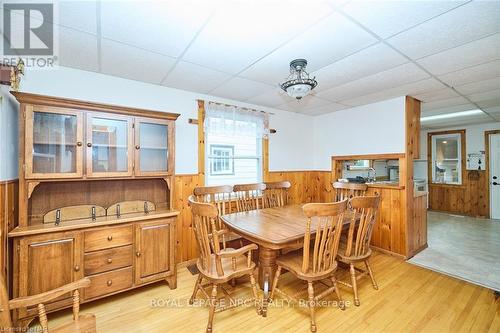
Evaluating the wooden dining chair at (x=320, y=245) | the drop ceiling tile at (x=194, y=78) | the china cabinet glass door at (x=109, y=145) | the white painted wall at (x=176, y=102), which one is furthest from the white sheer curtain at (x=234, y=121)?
the wooden dining chair at (x=320, y=245)

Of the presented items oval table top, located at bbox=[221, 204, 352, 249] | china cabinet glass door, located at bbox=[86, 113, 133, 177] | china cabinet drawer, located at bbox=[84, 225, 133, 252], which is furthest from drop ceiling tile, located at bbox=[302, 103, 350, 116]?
china cabinet drawer, located at bbox=[84, 225, 133, 252]

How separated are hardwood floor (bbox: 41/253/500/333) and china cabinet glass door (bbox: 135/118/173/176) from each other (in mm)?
1278

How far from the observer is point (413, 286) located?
2379mm

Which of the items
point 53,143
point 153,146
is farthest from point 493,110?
point 53,143

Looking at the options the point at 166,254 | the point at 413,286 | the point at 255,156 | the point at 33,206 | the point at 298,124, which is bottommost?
the point at 413,286

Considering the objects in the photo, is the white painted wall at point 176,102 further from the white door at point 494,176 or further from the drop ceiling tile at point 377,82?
the white door at point 494,176

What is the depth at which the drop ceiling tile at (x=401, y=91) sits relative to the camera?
2708 millimetres

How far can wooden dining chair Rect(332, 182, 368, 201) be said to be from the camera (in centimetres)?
295

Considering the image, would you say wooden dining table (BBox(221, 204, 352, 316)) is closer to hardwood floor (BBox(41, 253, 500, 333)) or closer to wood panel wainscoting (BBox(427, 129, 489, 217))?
hardwood floor (BBox(41, 253, 500, 333))

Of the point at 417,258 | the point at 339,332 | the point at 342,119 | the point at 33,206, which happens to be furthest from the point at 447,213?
the point at 33,206

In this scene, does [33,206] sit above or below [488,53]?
below

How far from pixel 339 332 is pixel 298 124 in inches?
129

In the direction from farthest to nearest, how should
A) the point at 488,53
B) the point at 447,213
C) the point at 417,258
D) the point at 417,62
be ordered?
the point at 447,213
the point at 417,258
the point at 417,62
the point at 488,53

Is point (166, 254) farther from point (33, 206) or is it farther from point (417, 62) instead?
point (417, 62)
